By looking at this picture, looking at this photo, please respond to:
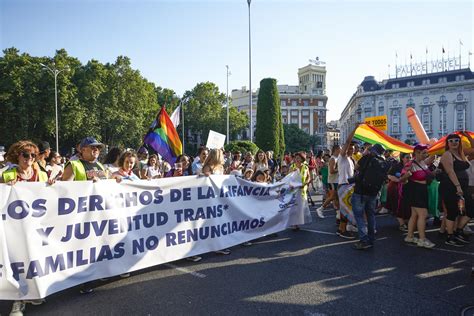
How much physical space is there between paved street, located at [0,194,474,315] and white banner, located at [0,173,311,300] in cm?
26

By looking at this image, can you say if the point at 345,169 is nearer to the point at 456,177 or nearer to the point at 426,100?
the point at 456,177

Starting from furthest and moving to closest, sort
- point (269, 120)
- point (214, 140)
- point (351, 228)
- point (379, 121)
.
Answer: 1. point (269, 120)
2. point (379, 121)
3. point (214, 140)
4. point (351, 228)

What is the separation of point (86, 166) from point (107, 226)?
857 mm

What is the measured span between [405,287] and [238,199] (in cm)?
283

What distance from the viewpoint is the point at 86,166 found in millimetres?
4492

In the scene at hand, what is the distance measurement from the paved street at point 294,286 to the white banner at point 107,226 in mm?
259

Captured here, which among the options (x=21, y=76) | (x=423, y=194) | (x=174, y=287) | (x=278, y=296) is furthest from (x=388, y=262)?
(x=21, y=76)

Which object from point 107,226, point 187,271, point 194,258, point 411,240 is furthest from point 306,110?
point 107,226

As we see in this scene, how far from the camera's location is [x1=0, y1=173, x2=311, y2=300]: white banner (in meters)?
3.57

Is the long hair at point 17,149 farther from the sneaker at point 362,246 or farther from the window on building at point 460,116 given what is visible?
the window on building at point 460,116

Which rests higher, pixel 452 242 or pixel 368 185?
pixel 368 185

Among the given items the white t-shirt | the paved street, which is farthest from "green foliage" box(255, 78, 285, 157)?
the paved street

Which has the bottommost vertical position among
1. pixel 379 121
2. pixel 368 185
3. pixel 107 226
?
pixel 107 226

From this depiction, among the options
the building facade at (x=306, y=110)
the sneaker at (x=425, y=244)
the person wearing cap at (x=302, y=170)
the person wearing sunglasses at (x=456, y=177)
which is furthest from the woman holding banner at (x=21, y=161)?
the building facade at (x=306, y=110)
